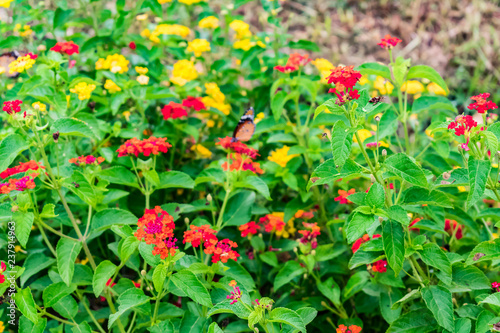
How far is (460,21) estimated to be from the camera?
196 inches

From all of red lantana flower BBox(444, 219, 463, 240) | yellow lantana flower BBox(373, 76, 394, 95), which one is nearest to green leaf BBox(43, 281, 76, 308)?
red lantana flower BBox(444, 219, 463, 240)

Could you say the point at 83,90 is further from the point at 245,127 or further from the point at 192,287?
the point at 192,287

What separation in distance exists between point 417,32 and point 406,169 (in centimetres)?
395

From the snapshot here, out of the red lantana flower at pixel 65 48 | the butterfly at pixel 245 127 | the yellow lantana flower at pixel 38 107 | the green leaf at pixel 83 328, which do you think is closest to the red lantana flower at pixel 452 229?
the butterfly at pixel 245 127

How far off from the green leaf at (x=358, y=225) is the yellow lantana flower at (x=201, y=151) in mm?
1359

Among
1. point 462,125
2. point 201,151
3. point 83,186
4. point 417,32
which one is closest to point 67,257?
point 83,186

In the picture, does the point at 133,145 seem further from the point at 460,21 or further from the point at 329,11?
the point at 460,21

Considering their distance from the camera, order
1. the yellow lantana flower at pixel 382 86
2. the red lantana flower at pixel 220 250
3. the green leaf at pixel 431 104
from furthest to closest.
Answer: the yellow lantana flower at pixel 382 86 < the green leaf at pixel 431 104 < the red lantana flower at pixel 220 250

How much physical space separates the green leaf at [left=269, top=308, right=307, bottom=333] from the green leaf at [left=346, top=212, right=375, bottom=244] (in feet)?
0.97

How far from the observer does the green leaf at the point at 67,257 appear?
1702mm

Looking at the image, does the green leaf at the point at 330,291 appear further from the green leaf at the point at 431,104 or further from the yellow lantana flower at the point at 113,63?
the yellow lantana flower at the point at 113,63

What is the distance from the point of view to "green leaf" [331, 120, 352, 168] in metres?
1.41

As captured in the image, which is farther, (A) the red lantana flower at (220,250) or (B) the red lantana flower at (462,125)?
(A) the red lantana flower at (220,250)

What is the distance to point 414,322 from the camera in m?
1.73
